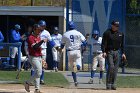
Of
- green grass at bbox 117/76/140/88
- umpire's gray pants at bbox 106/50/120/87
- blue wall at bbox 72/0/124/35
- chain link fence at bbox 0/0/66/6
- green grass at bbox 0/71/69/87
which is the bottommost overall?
green grass at bbox 117/76/140/88

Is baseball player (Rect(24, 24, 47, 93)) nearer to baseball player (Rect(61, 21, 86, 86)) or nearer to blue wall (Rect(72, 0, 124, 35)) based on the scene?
baseball player (Rect(61, 21, 86, 86))

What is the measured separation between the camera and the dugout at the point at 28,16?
22.4 metres

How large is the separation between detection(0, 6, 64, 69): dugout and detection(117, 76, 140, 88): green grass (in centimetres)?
526

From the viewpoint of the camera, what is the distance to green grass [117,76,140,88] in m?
15.6

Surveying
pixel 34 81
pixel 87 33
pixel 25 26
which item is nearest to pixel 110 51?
pixel 34 81

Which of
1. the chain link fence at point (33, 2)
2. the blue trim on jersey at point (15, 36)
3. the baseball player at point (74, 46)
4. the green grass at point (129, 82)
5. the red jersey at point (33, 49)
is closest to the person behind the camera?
the red jersey at point (33, 49)

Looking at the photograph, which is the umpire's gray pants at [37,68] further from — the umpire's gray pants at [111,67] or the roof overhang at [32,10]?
the roof overhang at [32,10]

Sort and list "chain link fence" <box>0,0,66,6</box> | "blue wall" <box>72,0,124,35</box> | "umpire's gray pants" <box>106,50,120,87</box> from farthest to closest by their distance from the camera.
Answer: "chain link fence" <box>0,0,66,6</box>
"blue wall" <box>72,0,124,35</box>
"umpire's gray pants" <box>106,50,120,87</box>

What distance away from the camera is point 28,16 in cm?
2405

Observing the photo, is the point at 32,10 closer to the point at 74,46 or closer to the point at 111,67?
the point at 74,46

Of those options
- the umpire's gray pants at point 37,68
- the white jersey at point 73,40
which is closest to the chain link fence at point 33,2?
the white jersey at point 73,40

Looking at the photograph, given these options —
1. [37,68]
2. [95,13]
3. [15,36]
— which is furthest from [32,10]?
[37,68]

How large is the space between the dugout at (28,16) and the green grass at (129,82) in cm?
526

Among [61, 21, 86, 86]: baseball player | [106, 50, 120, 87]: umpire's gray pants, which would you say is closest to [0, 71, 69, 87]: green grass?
[61, 21, 86, 86]: baseball player
